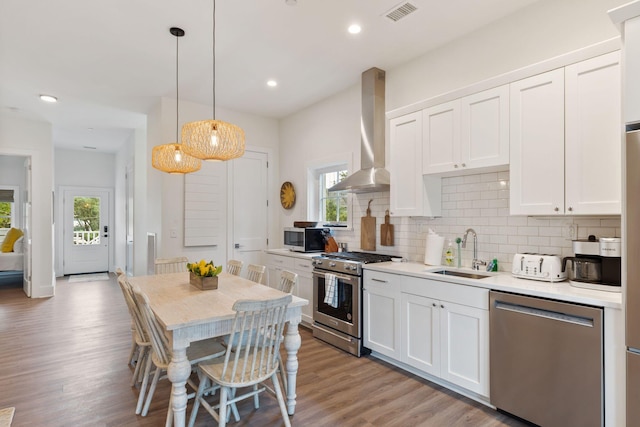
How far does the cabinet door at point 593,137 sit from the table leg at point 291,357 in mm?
1976

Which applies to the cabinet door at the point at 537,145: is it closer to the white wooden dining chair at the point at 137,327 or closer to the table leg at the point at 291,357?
the table leg at the point at 291,357

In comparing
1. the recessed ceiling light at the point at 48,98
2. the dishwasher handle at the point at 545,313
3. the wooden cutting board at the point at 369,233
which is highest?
the recessed ceiling light at the point at 48,98

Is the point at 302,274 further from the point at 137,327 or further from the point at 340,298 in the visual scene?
the point at 137,327

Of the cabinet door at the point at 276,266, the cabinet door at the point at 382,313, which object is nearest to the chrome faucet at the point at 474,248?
the cabinet door at the point at 382,313

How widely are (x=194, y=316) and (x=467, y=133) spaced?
8.09ft

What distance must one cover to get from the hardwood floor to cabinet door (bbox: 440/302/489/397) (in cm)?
18

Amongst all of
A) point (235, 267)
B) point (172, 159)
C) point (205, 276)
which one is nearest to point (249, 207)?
point (235, 267)

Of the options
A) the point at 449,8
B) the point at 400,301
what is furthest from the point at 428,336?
the point at 449,8

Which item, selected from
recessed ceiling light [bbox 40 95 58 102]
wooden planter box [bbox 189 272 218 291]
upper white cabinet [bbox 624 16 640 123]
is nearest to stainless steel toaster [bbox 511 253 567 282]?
upper white cabinet [bbox 624 16 640 123]

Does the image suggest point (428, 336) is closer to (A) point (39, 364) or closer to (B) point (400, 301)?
(B) point (400, 301)

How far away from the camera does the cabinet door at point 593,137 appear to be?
2102 mm

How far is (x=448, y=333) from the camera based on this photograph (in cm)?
264

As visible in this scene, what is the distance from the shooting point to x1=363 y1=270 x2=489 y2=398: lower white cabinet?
2.48m

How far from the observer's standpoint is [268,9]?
2.79m
